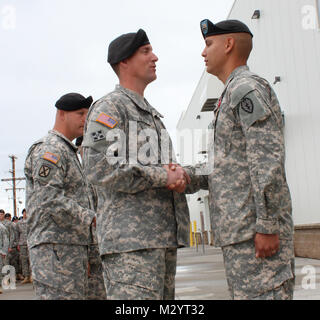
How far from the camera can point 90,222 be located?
3.01m

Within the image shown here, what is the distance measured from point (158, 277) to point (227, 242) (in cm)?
37

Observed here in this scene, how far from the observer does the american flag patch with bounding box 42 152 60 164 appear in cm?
307

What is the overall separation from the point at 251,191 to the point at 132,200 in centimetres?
59

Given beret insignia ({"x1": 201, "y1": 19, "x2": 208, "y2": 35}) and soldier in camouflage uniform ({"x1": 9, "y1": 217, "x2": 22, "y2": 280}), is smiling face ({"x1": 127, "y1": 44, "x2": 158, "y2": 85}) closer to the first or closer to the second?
beret insignia ({"x1": 201, "y1": 19, "x2": 208, "y2": 35})

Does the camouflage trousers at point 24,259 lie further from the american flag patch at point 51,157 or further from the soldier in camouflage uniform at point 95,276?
the american flag patch at point 51,157

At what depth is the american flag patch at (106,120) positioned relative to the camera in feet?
7.50

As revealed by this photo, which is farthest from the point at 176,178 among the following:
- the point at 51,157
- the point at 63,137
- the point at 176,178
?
the point at 63,137

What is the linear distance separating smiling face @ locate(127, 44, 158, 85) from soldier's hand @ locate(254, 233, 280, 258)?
1105mm

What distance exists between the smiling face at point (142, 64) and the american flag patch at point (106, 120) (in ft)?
1.30

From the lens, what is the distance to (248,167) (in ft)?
7.31

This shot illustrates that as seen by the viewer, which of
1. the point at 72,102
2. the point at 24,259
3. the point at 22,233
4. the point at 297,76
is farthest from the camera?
the point at 22,233

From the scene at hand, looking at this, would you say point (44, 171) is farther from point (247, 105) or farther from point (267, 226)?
point (267, 226)

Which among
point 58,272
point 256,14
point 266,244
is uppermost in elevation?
point 256,14

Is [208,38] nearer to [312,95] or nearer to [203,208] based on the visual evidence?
[312,95]
